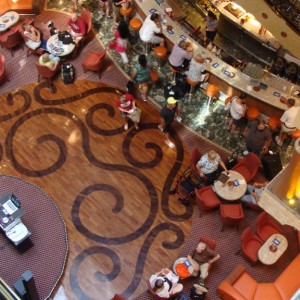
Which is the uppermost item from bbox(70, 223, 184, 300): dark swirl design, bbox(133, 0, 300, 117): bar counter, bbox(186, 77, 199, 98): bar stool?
bbox(133, 0, 300, 117): bar counter

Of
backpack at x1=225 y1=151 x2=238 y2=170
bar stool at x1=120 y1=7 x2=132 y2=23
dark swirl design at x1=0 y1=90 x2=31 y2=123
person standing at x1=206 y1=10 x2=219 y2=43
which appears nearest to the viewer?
backpack at x1=225 y1=151 x2=238 y2=170

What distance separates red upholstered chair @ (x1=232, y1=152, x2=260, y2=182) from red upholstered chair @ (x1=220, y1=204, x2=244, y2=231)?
2.12 feet

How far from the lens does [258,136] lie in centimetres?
973

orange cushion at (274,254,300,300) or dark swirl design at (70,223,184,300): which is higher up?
orange cushion at (274,254,300,300)

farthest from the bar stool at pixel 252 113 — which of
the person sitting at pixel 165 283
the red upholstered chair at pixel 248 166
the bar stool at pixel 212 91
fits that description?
the person sitting at pixel 165 283

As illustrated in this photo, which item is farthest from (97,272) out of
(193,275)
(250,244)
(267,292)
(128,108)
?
(128,108)

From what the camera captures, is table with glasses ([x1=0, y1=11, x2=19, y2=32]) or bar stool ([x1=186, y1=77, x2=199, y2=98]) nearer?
bar stool ([x1=186, y1=77, x2=199, y2=98])

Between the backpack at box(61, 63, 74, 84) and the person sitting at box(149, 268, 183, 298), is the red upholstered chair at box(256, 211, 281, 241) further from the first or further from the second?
the backpack at box(61, 63, 74, 84)

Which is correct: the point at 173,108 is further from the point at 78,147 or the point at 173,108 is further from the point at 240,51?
the point at 240,51

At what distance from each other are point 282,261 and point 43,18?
306 inches

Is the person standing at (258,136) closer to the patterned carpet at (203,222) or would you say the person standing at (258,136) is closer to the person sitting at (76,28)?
the patterned carpet at (203,222)

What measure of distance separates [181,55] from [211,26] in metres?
1.95

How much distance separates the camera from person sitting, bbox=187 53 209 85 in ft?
33.9

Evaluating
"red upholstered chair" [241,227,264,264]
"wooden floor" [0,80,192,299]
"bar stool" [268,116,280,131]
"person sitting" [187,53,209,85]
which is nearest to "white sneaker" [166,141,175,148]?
"wooden floor" [0,80,192,299]
